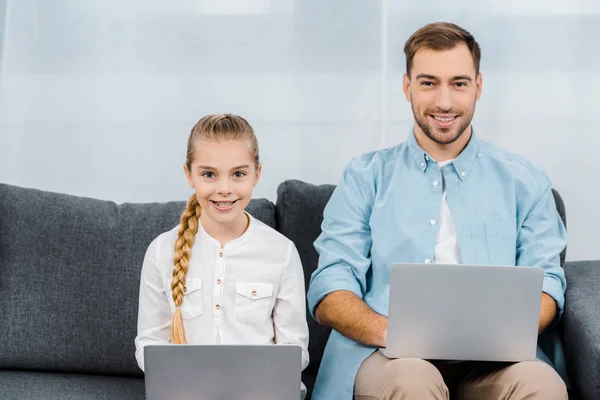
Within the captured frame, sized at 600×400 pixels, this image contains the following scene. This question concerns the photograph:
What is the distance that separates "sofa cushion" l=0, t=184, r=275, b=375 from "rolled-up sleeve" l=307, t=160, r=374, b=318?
256 millimetres

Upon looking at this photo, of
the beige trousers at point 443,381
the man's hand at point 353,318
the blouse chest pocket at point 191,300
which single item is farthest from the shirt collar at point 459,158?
the blouse chest pocket at point 191,300

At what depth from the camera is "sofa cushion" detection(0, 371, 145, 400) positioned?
2.14 metres

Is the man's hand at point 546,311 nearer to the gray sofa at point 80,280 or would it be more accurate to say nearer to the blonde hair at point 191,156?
the gray sofa at point 80,280

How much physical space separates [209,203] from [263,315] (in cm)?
29

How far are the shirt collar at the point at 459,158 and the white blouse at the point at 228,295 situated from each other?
0.45 meters

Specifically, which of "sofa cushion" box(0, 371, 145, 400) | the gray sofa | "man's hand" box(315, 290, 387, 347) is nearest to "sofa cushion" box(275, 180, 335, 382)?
the gray sofa

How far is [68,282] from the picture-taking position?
92.9 inches

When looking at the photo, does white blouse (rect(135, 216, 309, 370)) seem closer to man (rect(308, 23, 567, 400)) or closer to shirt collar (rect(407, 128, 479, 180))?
man (rect(308, 23, 567, 400))

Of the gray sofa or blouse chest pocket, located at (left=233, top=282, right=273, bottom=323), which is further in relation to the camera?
the gray sofa

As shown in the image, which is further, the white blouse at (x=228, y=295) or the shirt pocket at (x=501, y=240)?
the shirt pocket at (x=501, y=240)

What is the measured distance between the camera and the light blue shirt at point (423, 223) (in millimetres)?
2174

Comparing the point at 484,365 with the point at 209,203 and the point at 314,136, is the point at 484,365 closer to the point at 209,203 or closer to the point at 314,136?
the point at 209,203

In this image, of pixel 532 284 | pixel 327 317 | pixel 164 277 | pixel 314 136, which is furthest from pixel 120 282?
pixel 532 284

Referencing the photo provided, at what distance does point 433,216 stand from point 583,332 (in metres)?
0.45
